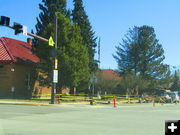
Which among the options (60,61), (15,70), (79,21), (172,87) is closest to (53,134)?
(60,61)

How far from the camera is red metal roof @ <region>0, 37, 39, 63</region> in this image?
102ft

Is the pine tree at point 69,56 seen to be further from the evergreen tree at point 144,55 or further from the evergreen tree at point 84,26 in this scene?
the evergreen tree at point 144,55

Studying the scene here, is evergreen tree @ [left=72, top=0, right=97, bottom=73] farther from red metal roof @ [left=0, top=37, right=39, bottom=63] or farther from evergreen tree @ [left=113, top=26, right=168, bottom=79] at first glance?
evergreen tree @ [left=113, top=26, right=168, bottom=79]

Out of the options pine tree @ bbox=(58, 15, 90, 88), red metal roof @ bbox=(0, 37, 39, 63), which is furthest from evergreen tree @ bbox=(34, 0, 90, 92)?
red metal roof @ bbox=(0, 37, 39, 63)

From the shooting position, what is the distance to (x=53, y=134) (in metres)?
8.42

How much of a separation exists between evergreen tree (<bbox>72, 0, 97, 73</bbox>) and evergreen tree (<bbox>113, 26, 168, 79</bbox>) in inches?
668

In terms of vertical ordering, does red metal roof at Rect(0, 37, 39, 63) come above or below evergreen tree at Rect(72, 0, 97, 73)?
below

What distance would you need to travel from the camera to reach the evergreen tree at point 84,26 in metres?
41.2

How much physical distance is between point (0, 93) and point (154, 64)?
1453 inches

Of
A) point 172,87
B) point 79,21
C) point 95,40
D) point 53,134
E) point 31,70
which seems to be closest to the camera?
point 53,134

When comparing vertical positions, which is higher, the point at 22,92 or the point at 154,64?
the point at 154,64

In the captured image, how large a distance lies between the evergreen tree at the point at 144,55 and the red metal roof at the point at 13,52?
89.1ft

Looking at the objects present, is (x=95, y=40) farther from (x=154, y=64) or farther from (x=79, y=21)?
(x=154, y=64)

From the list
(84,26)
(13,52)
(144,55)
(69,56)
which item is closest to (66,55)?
(69,56)
